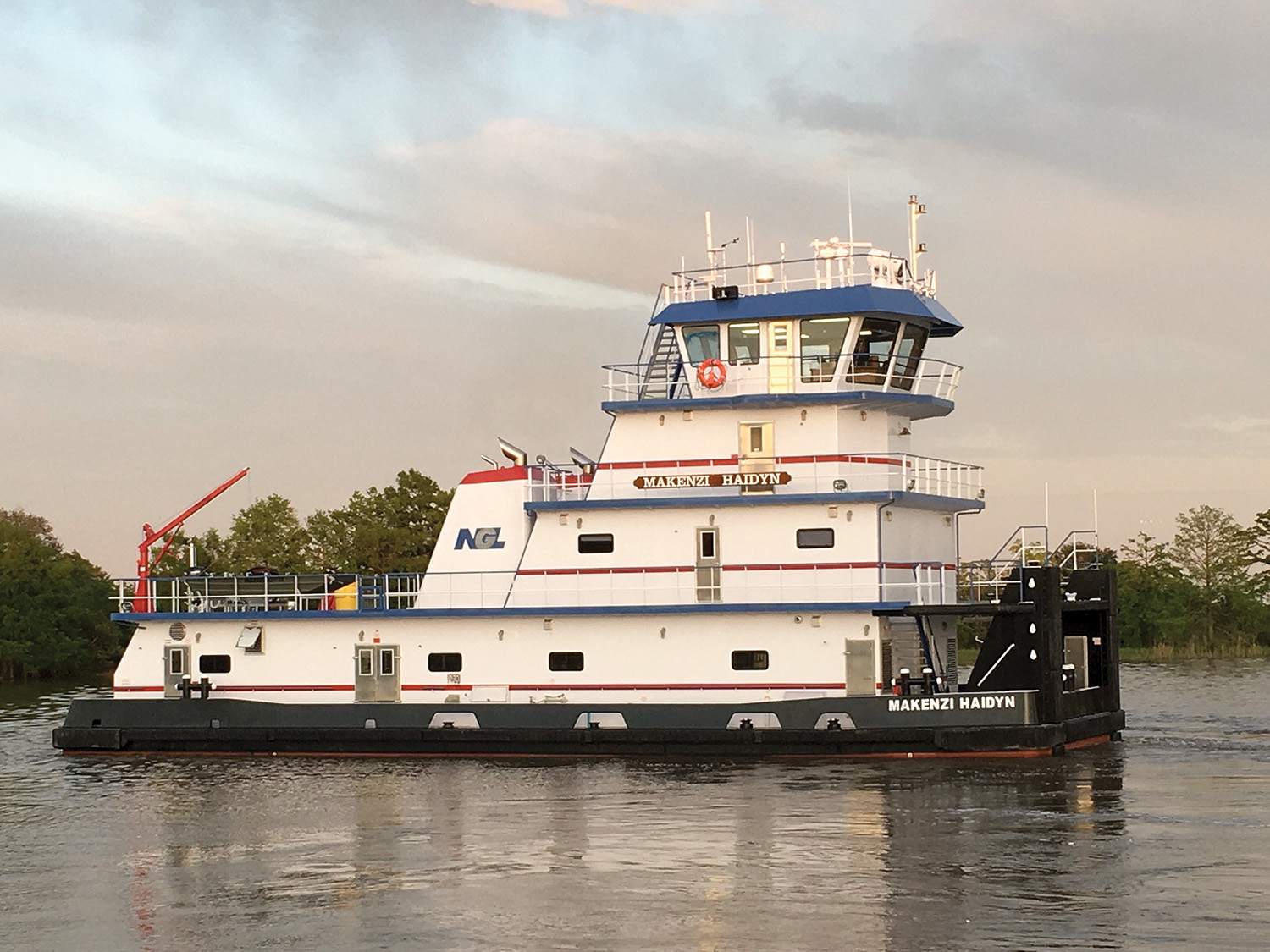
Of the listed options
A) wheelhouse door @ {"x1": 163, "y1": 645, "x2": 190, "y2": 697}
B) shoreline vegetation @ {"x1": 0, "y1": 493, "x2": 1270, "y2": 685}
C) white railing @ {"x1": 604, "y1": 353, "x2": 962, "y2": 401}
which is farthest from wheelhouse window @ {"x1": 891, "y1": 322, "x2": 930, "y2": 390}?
shoreline vegetation @ {"x1": 0, "y1": 493, "x2": 1270, "y2": 685}

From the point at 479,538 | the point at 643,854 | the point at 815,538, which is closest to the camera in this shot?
the point at 643,854

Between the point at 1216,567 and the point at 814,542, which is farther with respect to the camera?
the point at 1216,567

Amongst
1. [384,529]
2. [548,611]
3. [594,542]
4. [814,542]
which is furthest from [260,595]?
[384,529]

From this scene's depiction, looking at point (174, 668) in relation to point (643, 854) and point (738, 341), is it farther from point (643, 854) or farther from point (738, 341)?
→ point (643, 854)

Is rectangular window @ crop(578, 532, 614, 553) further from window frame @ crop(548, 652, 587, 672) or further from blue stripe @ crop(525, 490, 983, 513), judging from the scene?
window frame @ crop(548, 652, 587, 672)

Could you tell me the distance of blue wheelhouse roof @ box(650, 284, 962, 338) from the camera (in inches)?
1254

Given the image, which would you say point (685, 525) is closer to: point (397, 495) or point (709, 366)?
point (709, 366)

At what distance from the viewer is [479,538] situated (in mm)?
33844

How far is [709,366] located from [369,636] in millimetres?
8629

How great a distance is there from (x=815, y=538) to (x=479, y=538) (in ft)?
22.8

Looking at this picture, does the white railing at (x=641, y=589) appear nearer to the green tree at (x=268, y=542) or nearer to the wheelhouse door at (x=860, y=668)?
the wheelhouse door at (x=860, y=668)

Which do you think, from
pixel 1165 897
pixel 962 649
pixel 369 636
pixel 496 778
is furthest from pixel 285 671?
pixel 962 649

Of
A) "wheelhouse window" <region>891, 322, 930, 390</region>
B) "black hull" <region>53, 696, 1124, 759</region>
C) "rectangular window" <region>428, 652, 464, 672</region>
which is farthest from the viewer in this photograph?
"rectangular window" <region>428, 652, 464, 672</region>

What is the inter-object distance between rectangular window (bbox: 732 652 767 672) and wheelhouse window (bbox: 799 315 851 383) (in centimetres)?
533
